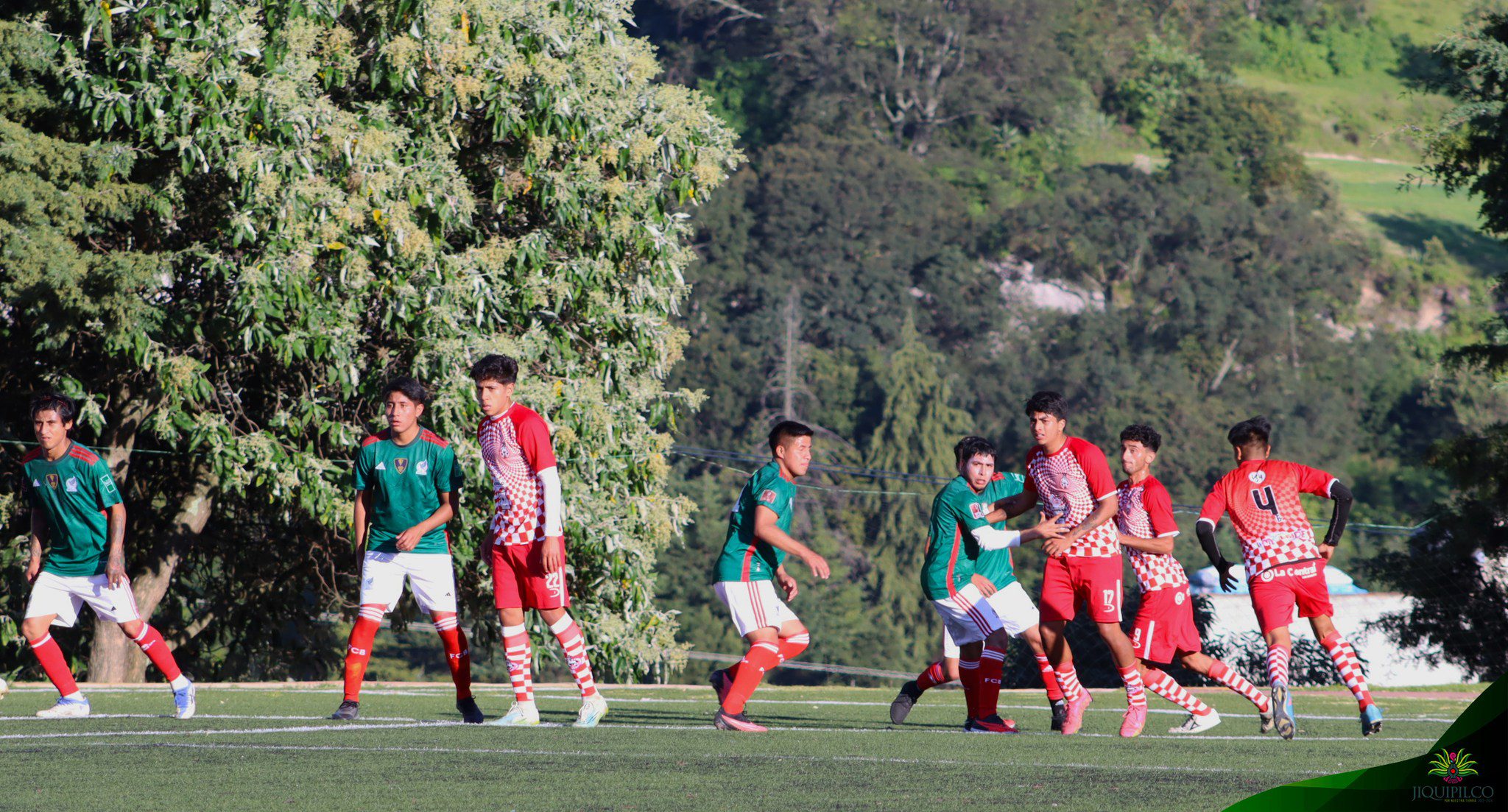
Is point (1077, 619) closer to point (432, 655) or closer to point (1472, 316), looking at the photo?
point (432, 655)

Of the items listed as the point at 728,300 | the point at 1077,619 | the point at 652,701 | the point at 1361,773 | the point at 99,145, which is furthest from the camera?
the point at 728,300

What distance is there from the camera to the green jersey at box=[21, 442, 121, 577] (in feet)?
28.9

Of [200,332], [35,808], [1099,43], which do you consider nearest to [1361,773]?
[35,808]

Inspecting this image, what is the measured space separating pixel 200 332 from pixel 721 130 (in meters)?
5.50

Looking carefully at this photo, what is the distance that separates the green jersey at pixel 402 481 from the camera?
8391 millimetres

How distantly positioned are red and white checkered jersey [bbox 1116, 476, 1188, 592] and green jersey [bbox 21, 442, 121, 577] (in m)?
5.01

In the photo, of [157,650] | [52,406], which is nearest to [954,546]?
[157,650]

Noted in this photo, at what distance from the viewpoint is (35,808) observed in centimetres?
511

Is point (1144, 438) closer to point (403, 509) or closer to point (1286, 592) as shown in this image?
point (1286, 592)

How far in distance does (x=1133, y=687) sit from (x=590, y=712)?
2624 mm

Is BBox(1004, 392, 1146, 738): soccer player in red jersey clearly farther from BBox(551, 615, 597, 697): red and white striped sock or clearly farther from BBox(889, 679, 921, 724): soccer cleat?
BBox(551, 615, 597, 697): red and white striped sock

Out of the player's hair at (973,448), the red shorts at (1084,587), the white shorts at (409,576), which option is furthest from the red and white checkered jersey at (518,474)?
the red shorts at (1084,587)

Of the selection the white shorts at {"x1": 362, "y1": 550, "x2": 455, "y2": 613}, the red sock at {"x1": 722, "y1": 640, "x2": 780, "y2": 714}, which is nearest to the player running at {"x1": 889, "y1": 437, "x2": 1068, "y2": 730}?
the red sock at {"x1": 722, "y1": 640, "x2": 780, "y2": 714}

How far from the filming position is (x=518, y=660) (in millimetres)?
8695
